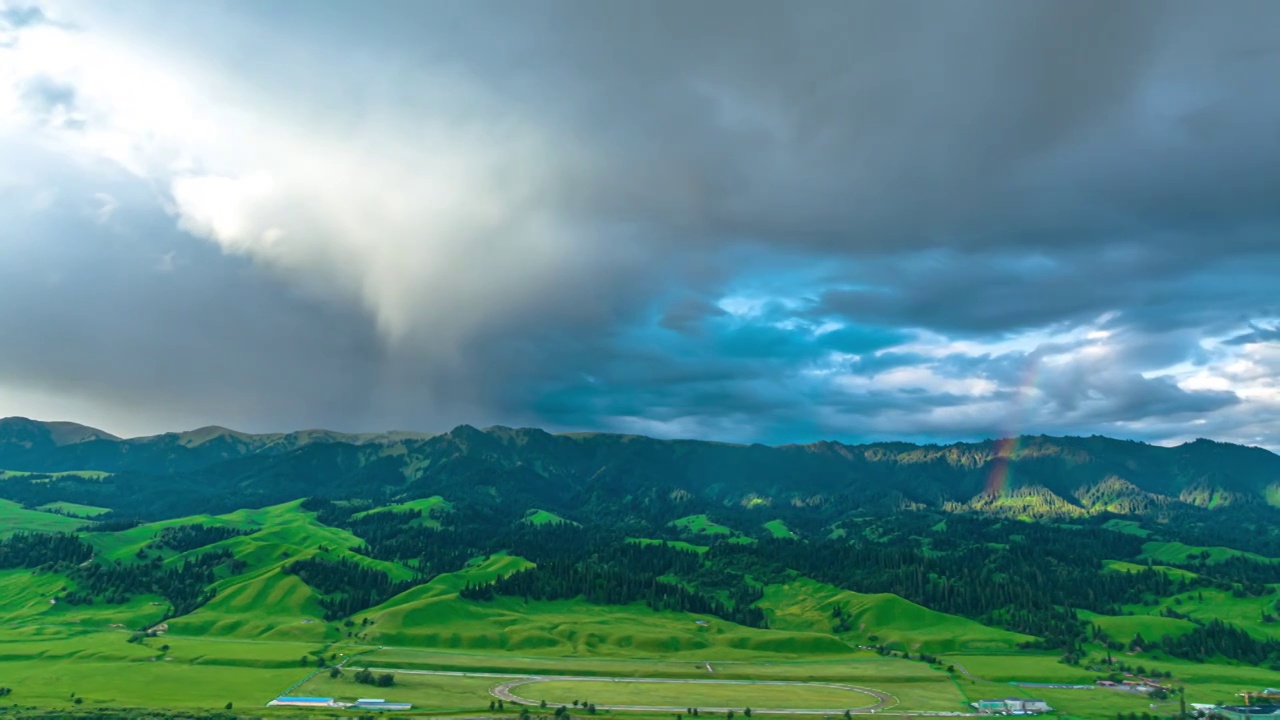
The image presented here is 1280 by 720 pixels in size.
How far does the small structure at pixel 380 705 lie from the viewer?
191250 millimetres

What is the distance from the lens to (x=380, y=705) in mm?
193375

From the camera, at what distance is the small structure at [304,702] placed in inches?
7648

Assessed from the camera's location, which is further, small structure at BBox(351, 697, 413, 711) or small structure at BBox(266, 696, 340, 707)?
small structure at BBox(266, 696, 340, 707)

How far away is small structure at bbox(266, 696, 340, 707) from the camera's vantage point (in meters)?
194

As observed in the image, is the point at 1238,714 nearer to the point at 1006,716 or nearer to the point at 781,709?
the point at 1006,716

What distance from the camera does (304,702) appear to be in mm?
197125

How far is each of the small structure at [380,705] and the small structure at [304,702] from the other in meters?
6.02

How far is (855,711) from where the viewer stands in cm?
19388

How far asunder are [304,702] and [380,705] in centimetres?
2079

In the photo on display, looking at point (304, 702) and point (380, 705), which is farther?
point (304, 702)

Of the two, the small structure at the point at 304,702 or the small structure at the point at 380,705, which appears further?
the small structure at the point at 304,702

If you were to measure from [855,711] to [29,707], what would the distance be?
198874 millimetres

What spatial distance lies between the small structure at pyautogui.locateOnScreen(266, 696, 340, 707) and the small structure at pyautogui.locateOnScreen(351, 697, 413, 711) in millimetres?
6024

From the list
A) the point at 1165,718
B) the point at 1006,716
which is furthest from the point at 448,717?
the point at 1165,718
